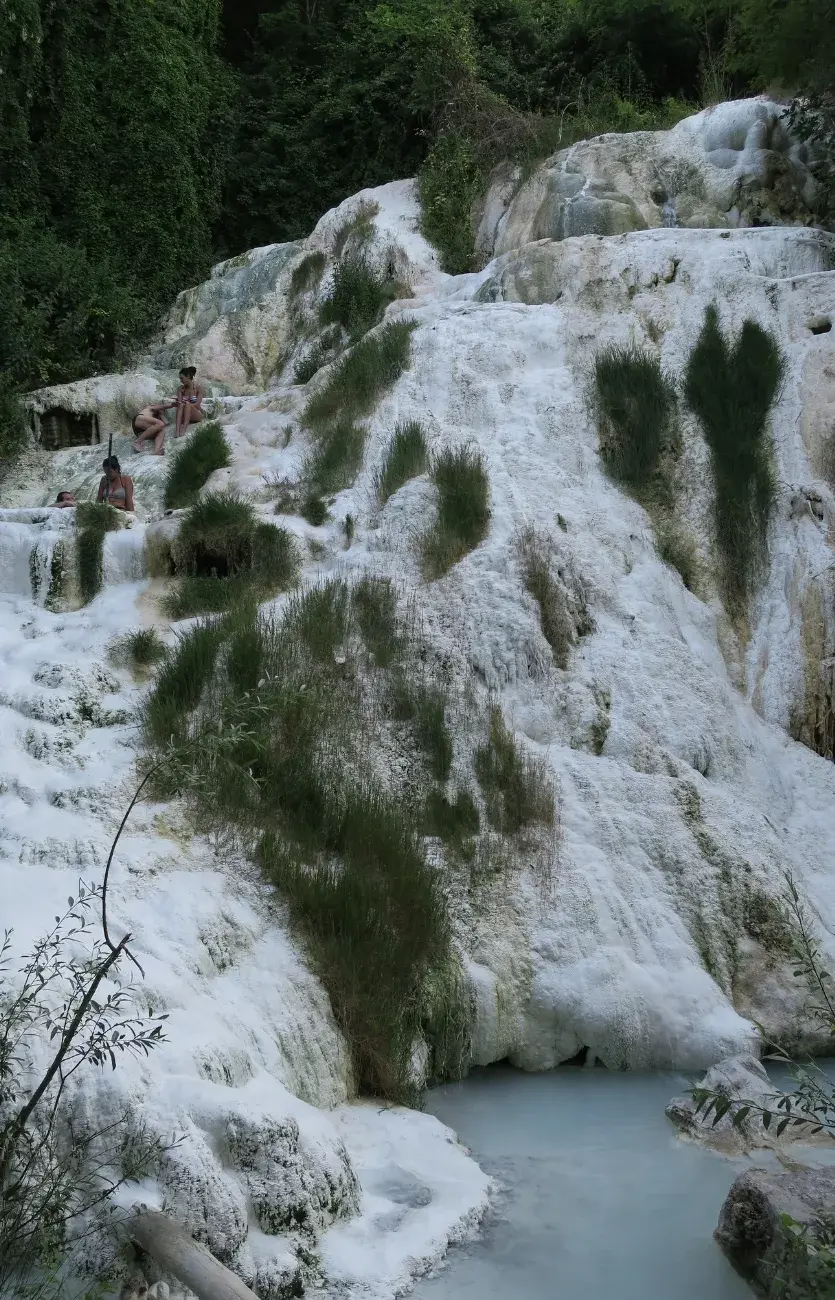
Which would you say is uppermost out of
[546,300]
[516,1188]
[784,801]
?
[546,300]

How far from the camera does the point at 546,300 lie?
11.6 m

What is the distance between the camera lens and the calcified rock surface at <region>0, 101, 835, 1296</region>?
14.9ft

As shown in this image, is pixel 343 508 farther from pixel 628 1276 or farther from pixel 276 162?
pixel 276 162

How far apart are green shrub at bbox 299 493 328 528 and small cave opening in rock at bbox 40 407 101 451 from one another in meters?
4.59

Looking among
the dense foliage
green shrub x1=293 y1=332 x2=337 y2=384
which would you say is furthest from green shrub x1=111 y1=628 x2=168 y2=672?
the dense foliage

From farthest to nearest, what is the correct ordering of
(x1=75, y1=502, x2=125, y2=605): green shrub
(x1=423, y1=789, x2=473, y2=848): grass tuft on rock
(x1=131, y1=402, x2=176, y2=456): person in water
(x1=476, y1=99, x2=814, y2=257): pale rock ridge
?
(x1=476, y1=99, x2=814, y2=257): pale rock ridge
(x1=131, y1=402, x2=176, y2=456): person in water
(x1=75, y1=502, x2=125, y2=605): green shrub
(x1=423, y1=789, x2=473, y2=848): grass tuft on rock

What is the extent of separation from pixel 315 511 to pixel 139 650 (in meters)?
2.18

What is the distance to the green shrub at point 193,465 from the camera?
1054cm

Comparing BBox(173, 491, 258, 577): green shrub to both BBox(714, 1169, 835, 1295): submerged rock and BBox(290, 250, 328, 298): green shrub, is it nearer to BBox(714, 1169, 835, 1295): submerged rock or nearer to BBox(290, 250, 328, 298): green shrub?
BBox(714, 1169, 835, 1295): submerged rock

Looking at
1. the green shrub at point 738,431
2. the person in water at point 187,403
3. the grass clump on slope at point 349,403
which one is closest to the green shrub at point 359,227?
the person in water at point 187,403

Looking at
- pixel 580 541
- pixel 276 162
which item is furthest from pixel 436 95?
pixel 580 541

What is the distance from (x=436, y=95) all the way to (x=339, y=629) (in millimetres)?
10766

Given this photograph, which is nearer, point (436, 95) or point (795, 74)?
point (795, 74)

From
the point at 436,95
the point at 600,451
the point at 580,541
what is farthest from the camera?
the point at 436,95
